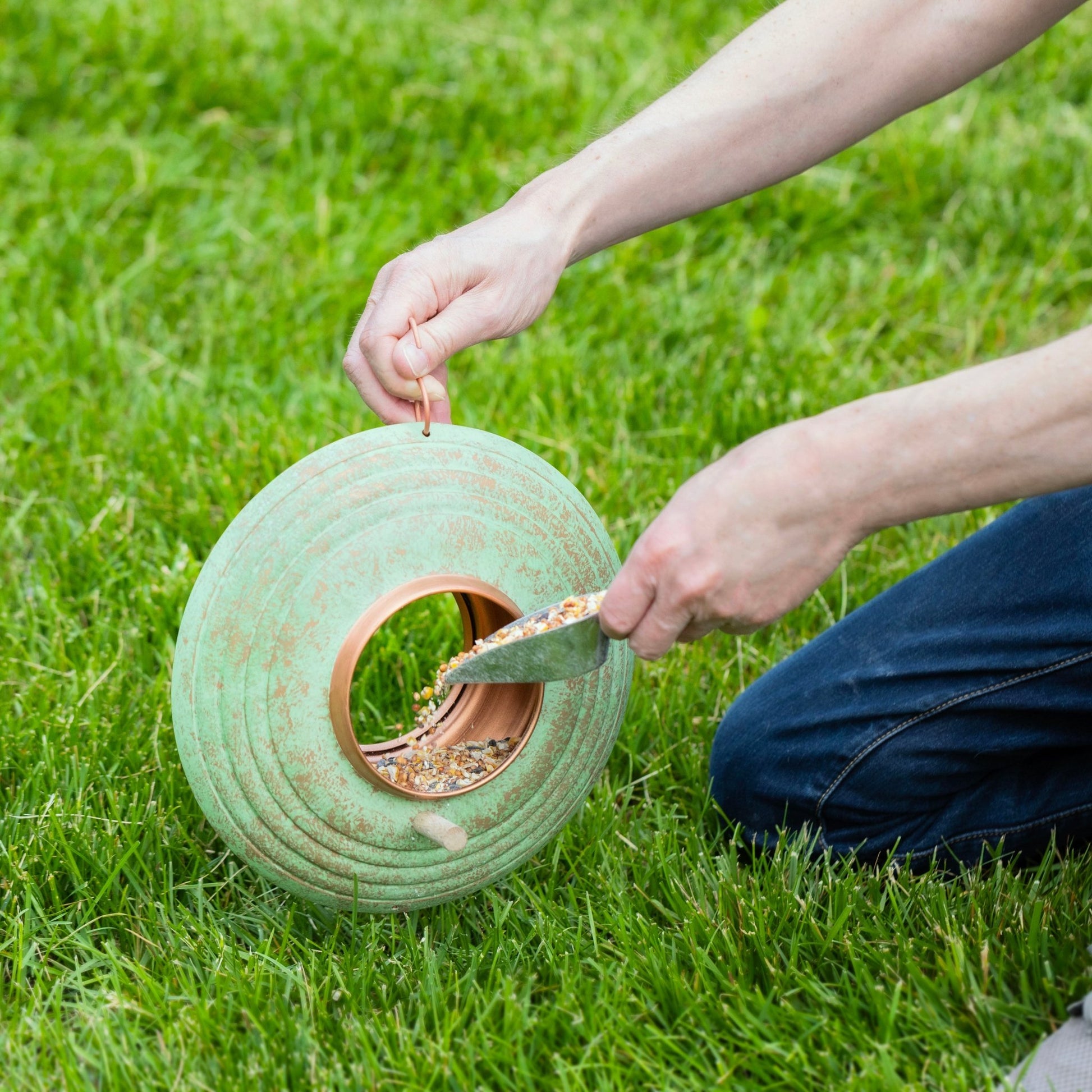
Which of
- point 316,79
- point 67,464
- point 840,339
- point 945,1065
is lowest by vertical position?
point 945,1065

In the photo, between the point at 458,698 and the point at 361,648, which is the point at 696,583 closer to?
the point at 361,648

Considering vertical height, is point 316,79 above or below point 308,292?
above

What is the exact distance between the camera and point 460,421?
2984mm

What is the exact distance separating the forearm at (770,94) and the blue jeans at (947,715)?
0.68 metres

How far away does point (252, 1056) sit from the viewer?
63.7 inches

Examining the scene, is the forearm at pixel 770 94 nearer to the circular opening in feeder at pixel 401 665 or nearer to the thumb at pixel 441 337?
the thumb at pixel 441 337

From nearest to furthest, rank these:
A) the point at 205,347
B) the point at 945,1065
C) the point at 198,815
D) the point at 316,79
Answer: the point at 945,1065, the point at 198,815, the point at 205,347, the point at 316,79

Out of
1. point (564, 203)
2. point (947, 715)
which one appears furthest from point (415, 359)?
point (947, 715)

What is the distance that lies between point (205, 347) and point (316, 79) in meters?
1.34

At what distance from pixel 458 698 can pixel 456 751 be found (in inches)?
3.5

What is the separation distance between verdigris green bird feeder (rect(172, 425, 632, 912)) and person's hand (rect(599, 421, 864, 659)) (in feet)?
0.88

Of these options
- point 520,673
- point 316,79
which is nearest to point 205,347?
point 316,79

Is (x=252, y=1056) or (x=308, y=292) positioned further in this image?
(x=308, y=292)

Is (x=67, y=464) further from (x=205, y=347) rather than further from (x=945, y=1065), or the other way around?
(x=945, y=1065)
